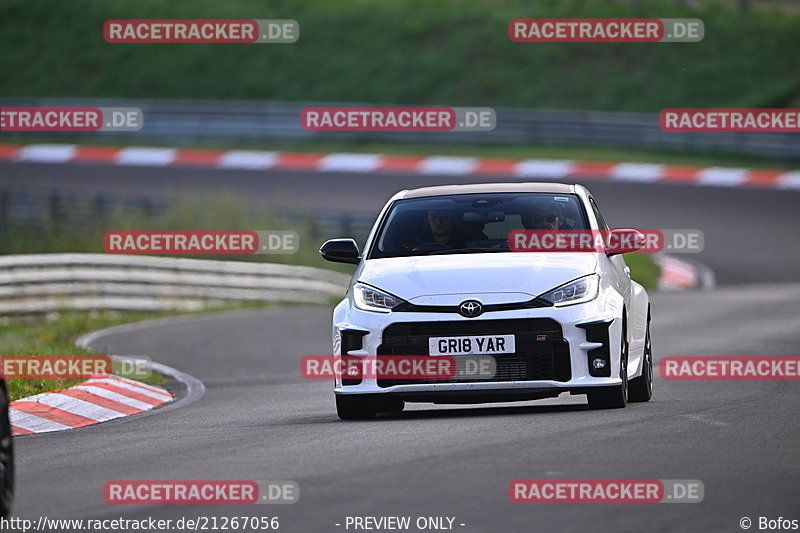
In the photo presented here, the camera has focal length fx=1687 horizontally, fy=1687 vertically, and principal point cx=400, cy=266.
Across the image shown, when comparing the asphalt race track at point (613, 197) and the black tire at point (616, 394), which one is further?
the asphalt race track at point (613, 197)

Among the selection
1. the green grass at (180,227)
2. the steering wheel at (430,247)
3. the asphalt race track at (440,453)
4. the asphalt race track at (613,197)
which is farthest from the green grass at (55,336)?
the asphalt race track at (613,197)

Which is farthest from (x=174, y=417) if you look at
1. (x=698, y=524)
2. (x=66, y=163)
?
(x=66, y=163)

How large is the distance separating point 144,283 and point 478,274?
16407mm

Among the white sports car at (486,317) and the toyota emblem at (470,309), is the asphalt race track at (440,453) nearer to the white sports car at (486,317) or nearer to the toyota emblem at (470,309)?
the white sports car at (486,317)

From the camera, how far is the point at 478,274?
10.9m

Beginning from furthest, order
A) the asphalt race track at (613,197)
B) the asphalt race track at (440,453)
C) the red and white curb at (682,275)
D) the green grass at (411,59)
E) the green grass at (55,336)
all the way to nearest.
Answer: the green grass at (411,59)
the asphalt race track at (613,197)
the red and white curb at (682,275)
the green grass at (55,336)
the asphalt race track at (440,453)

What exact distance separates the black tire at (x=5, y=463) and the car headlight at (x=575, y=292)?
172 inches

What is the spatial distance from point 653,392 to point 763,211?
886 inches

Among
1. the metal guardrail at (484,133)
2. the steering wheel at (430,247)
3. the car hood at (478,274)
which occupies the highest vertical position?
the metal guardrail at (484,133)

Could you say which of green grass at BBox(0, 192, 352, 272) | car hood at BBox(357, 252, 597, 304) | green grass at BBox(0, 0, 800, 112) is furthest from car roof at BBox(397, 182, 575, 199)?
green grass at BBox(0, 0, 800, 112)

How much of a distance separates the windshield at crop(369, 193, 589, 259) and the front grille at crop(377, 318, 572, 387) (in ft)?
3.04

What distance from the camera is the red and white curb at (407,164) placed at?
37.4 m

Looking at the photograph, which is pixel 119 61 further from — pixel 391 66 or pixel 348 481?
pixel 348 481

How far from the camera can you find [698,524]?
6.98 m
